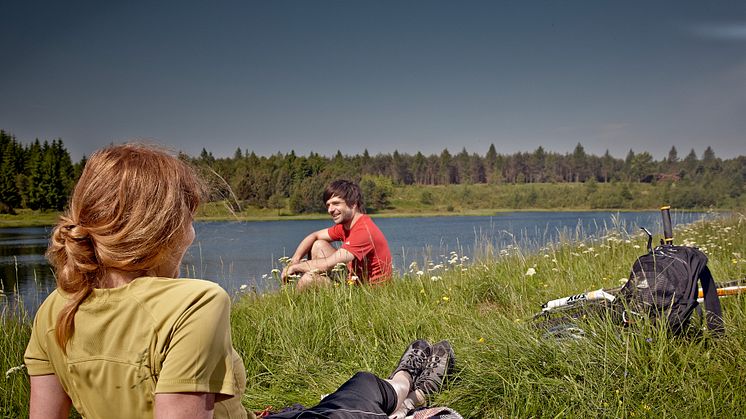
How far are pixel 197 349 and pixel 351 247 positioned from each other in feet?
11.5

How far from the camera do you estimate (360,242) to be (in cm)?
463

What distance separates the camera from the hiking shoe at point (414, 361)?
248 centimetres

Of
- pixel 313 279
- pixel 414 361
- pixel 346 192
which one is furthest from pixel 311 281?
pixel 414 361

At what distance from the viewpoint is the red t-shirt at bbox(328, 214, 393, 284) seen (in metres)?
4.60

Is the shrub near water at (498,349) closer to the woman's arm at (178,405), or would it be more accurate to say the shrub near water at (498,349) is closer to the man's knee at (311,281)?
the man's knee at (311,281)

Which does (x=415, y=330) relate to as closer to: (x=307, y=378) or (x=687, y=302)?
(x=307, y=378)

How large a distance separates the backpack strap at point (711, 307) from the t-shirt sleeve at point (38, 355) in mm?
2475

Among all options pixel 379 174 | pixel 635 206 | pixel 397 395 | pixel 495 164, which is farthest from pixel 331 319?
pixel 495 164

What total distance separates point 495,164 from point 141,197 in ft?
253

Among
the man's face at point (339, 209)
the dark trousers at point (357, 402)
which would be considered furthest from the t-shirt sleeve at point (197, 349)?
the man's face at point (339, 209)

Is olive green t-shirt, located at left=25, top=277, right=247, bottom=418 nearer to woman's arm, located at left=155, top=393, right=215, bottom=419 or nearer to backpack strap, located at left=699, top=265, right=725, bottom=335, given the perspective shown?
woman's arm, located at left=155, top=393, right=215, bottom=419

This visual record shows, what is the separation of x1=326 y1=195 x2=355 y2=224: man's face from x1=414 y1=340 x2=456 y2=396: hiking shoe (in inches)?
91.7

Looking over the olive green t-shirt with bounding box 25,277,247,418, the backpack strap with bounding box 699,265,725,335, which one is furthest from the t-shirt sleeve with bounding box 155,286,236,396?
the backpack strap with bounding box 699,265,725,335

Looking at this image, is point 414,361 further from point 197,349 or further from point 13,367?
point 13,367
